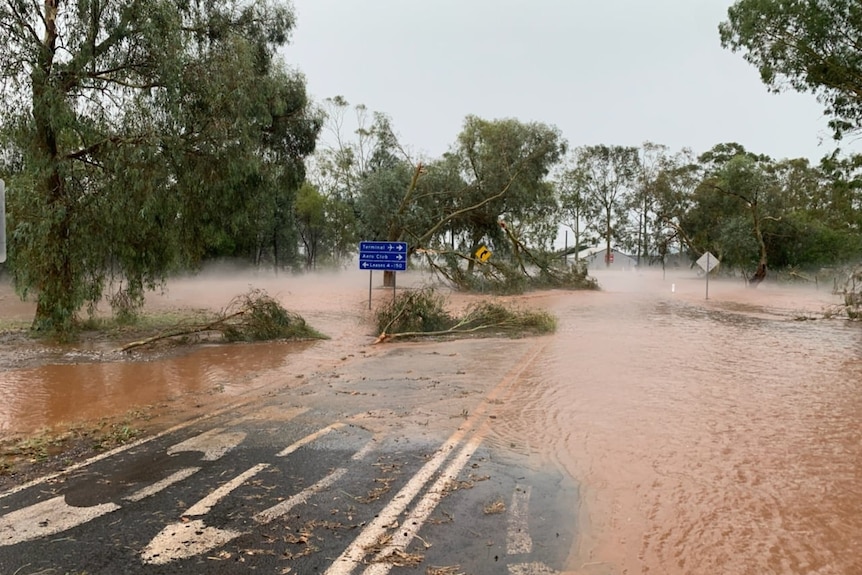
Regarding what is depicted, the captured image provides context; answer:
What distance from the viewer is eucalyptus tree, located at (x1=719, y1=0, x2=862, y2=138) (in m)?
16.8

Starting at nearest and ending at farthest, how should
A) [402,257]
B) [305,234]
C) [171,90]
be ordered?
[171,90] → [402,257] → [305,234]

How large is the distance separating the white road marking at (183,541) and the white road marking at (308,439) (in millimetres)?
1677

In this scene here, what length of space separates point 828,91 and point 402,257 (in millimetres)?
13796

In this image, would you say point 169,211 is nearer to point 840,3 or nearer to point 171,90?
point 171,90

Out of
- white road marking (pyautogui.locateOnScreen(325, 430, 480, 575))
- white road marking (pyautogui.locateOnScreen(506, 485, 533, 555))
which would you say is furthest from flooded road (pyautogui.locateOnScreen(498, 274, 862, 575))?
white road marking (pyautogui.locateOnScreen(325, 430, 480, 575))

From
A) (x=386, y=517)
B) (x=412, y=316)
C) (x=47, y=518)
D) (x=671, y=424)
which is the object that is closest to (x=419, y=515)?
(x=386, y=517)

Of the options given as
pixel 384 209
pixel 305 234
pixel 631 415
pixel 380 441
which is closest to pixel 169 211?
pixel 380 441

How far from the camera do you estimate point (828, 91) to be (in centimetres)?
1816

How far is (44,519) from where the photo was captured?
4328 mm

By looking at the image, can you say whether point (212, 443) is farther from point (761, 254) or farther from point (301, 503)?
point (761, 254)

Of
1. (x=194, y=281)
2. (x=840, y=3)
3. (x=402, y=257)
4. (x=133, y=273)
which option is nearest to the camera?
(x=133, y=273)

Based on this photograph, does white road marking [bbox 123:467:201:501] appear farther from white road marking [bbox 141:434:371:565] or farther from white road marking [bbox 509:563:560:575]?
white road marking [bbox 509:563:560:575]

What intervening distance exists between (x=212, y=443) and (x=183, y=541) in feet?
7.79

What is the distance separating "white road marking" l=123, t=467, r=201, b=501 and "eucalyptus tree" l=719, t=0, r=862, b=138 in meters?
19.1
